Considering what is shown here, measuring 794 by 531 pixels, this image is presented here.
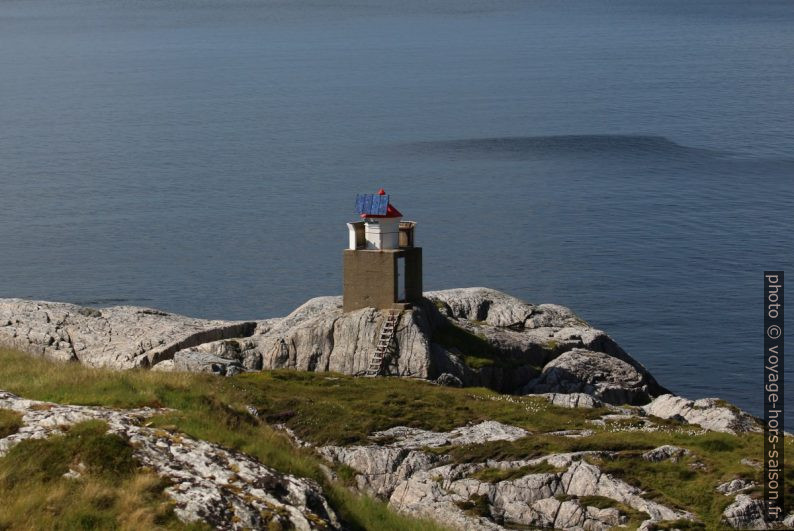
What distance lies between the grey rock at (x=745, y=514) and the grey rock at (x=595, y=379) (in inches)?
748

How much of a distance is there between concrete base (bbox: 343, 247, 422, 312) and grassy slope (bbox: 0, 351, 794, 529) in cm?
411

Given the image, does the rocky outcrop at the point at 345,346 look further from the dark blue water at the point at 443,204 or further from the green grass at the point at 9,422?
the green grass at the point at 9,422

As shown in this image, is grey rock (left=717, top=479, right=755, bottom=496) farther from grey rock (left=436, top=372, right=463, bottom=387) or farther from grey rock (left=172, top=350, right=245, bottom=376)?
grey rock (left=172, top=350, right=245, bottom=376)

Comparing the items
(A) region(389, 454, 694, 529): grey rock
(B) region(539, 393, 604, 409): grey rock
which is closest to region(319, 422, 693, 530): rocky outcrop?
(A) region(389, 454, 694, 529): grey rock

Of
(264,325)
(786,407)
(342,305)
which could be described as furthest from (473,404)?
(786,407)

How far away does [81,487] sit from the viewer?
1888cm

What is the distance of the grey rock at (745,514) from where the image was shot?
31.6 metres

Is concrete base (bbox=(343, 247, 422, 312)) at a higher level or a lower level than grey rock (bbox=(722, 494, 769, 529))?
higher

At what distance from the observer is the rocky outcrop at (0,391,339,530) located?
1841 cm

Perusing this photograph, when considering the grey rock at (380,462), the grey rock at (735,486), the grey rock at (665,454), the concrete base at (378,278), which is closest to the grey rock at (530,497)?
the grey rock at (380,462)

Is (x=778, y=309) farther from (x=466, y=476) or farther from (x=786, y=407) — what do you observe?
(x=466, y=476)

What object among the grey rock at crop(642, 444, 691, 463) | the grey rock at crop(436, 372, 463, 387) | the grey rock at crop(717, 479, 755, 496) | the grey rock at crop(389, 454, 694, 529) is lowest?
the grey rock at crop(436, 372, 463, 387)

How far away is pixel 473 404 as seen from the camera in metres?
44.0

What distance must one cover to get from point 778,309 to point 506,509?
179 ft
